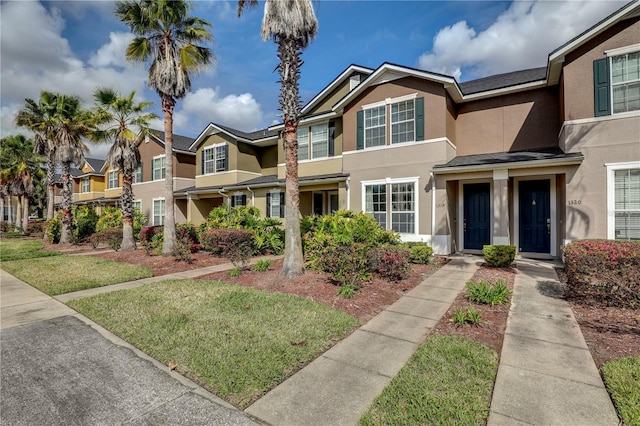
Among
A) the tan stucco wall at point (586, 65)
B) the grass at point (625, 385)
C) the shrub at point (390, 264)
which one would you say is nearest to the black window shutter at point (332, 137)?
the shrub at point (390, 264)

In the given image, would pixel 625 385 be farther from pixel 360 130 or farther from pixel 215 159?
pixel 215 159

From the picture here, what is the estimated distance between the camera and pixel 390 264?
828 cm

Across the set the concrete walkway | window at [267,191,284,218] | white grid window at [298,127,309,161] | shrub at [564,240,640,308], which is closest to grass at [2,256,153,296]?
window at [267,191,284,218]

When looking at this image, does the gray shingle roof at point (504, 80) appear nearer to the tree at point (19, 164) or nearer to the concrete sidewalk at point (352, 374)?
the concrete sidewalk at point (352, 374)

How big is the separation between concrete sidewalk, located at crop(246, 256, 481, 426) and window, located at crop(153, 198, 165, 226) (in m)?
22.8

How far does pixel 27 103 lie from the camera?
19.2 metres

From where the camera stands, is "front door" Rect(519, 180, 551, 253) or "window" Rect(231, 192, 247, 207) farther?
"window" Rect(231, 192, 247, 207)

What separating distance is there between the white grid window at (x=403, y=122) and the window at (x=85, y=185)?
36.0 m

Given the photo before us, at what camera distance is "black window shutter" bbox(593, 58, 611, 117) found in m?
9.23

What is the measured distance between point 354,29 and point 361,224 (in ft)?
24.9

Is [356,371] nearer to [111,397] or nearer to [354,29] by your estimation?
[111,397]

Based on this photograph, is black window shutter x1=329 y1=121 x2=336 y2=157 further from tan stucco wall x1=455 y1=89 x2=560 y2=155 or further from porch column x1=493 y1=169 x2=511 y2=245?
porch column x1=493 y1=169 x2=511 y2=245

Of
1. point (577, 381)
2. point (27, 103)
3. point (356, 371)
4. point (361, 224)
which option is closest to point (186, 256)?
point (361, 224)

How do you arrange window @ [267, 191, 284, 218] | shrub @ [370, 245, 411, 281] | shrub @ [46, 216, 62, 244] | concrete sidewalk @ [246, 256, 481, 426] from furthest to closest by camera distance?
shrub @ [46, 216, 62, 244]
window @ [267, 191, 284, 218]
shrub @ [370, 245, 411, 281]
concrete sidewalk @ [246, 256, 481, 426]
